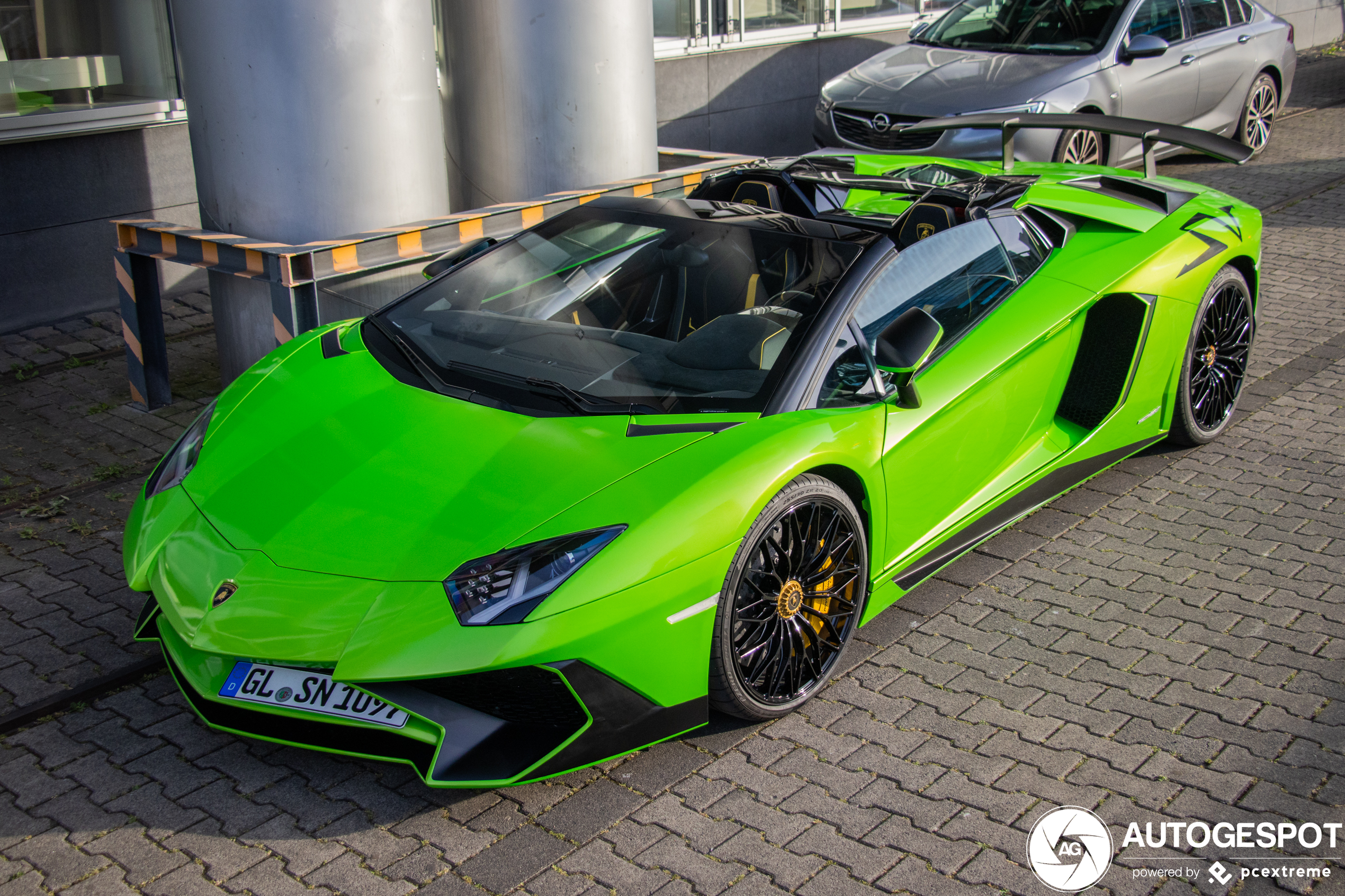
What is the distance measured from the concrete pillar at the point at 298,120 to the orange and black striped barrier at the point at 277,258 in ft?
0.62

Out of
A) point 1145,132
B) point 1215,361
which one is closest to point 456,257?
point 1145,132

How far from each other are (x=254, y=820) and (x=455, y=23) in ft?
17.5

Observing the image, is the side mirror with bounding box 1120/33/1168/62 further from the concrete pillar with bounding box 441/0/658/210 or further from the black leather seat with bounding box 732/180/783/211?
the black leather seat with bounding box 732/180/783/211

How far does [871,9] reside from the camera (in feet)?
43.2

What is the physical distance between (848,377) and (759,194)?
1.49 meters

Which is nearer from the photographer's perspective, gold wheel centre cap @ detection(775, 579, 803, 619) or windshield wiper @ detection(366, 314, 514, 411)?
gold wheel centre cap @ detection(775, 579, 803, 619)

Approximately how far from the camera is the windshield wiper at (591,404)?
3656mm

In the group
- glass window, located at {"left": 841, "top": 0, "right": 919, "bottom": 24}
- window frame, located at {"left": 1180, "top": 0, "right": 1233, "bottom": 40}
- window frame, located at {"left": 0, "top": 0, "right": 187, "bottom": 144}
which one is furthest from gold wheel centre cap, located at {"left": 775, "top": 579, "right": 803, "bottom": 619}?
glass window, located at {"left": 841, "top": 0, "right": 919, "bottom": 24}

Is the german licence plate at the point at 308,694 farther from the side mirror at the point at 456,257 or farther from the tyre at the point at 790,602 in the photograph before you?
the side mirror at the point at 456,257

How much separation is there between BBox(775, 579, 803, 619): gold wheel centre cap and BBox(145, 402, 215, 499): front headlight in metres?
1.93

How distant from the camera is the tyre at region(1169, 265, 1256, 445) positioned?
17.3 feet

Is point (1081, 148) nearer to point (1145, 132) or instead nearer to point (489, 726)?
point (1145, 132)

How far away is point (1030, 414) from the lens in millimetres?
4469

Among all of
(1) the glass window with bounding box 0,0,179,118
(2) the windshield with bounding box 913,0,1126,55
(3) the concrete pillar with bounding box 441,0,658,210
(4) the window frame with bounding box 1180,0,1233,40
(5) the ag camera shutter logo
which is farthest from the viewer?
(4) the window frame with bounding box 1180,0,1233,40
